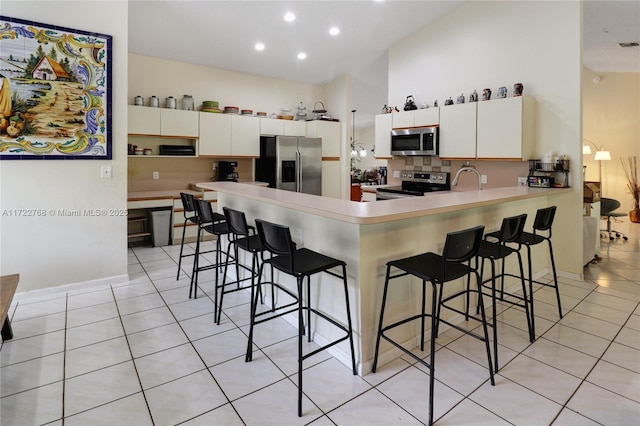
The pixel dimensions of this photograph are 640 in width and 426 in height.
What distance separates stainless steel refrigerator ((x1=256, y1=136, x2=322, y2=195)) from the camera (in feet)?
19.9

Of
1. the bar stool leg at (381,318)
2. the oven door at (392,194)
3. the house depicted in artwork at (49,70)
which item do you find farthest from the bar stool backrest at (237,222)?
the oven door at (392,194)

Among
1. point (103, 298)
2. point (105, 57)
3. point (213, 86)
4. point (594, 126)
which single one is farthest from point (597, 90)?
point (103, 298)

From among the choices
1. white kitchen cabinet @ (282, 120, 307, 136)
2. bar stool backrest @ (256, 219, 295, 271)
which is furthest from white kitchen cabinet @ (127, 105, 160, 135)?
bar stool backrest @ (256, 219, 295, 271)

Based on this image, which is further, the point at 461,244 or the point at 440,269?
the point at 440,269

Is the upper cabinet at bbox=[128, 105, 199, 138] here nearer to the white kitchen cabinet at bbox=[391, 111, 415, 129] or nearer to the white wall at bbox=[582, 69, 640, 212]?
the white kitchen cabinet at bbox=[391, 111, 415, 129]

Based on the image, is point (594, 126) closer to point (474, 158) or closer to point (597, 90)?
point (597, 90)

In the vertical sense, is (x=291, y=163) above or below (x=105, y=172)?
above

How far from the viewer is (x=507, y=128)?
12.7ft

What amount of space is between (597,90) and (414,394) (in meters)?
8.43

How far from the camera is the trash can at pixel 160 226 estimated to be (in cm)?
504

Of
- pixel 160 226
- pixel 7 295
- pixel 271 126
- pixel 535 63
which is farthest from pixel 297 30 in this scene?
pixel 7 295

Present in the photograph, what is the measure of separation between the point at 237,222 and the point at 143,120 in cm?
335

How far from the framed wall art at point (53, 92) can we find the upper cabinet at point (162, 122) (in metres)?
1.64

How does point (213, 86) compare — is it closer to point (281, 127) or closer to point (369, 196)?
point (281, 127)
